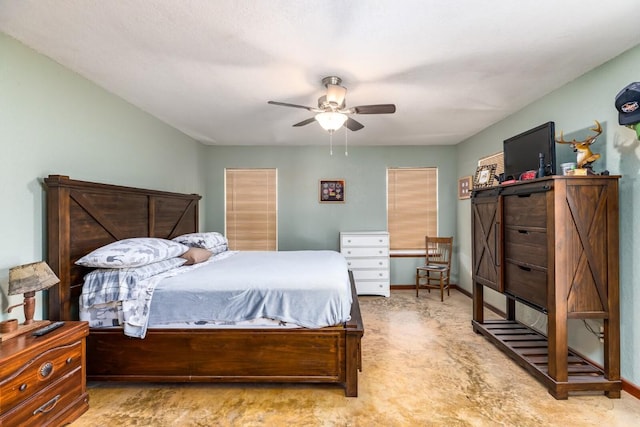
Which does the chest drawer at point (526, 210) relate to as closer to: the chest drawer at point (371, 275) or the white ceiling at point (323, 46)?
the white ceiling at point (323, 46)

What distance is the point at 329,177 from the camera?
202 inches

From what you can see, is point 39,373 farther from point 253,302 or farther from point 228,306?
point 253,302

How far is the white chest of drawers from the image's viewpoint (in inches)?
185

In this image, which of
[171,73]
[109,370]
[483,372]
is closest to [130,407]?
[109,370]

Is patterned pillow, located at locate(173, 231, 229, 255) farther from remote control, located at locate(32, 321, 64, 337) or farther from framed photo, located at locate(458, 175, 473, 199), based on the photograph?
Result: framed photo, located at locate(458, 175, 473, 199)

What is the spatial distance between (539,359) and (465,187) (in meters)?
2.89

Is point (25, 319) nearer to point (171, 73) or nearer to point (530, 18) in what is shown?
point (171, 73)

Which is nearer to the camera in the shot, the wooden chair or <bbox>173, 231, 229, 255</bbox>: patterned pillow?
<bbox>173, 231, 229, 255</bbox>: patterned pillow

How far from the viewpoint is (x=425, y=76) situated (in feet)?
8.25

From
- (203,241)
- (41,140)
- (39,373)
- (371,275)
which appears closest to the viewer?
(39,373)

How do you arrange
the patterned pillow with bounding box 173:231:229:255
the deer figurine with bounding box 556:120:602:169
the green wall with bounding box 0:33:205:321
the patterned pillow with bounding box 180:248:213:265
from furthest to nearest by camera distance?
the patterned pillow with bounding box 173:231:229:255, the patterned pillow with bounding box 180:248:213:265, the deer figurine with bounding box 556:120:602:169, the green wall with bounding box 0:33:205:321

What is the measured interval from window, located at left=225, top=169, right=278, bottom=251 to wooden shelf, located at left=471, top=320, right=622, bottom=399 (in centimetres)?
341

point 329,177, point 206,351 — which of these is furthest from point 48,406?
point 329,177

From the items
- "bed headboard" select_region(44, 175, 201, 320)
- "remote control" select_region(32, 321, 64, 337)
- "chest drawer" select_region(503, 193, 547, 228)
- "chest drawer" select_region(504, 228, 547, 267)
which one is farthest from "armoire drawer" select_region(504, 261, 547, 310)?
"bed headboard" select_region(44, 175, 201, 320)
